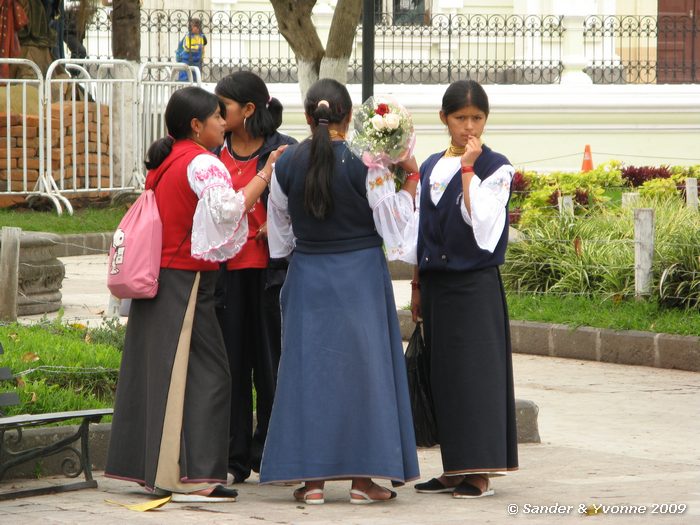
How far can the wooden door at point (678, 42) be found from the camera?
24062mm

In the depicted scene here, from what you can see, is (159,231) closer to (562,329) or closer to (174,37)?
(562,329)

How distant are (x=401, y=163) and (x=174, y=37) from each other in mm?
19904

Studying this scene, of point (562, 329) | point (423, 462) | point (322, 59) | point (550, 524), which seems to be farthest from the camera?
point (322, 59)

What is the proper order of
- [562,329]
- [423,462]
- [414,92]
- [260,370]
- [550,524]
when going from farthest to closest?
[414,92] < [562,329] < [423,462] < [260,370] < [550,524]

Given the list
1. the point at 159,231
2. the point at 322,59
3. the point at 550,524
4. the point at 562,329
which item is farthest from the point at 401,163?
the point at 322,59

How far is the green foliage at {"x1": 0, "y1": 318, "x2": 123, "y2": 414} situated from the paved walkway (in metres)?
0.68

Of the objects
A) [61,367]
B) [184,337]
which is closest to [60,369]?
[61,367]

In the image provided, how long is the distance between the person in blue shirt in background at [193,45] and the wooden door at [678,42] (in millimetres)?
7442

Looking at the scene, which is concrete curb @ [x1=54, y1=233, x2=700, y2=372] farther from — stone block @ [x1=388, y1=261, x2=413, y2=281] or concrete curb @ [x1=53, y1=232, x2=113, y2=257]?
concrete curb @ [x1=53, y1=232, x2=113, y2=257]

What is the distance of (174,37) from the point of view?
25.3 m

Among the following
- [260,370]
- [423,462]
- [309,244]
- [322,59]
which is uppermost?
[322,59]

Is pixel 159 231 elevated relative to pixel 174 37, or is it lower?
lower

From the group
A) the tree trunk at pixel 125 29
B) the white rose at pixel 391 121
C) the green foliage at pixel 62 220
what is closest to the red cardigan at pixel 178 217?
the white rose at pixel 391 121

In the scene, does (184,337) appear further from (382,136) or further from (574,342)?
(574,342)
